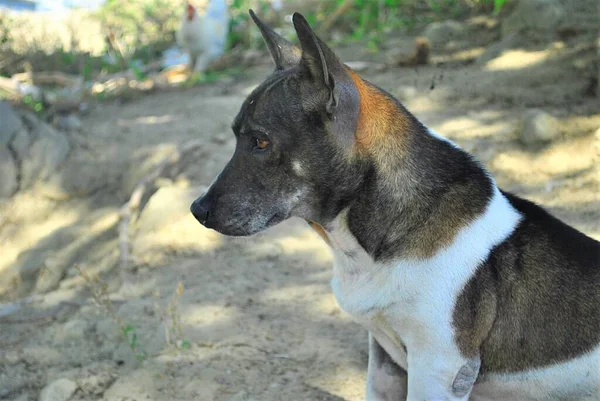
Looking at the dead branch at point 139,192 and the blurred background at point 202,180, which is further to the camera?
the dead branch at point 139,192

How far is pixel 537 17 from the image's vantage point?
736cm

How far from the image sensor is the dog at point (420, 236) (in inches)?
112

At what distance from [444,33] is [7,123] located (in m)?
A: 4.68

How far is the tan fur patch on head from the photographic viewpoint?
9.57 feet

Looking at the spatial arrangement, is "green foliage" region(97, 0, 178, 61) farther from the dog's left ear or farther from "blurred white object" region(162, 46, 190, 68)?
the dog's left ear

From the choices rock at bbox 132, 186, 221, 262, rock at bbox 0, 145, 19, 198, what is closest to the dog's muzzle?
rock at bbox 132, 186, 221, 262

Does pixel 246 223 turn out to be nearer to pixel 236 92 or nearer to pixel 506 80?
pixel 506 80

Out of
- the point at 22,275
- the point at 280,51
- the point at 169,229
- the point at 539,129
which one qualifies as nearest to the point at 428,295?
the point at 280,51

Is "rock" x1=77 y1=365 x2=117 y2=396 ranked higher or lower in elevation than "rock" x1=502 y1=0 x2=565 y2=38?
lower

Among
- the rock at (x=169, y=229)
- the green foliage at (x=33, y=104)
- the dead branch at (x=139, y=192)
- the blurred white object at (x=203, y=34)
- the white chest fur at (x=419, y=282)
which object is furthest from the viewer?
the blurred white object at (x=203, y=34)

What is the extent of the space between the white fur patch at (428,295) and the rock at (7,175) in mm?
5222

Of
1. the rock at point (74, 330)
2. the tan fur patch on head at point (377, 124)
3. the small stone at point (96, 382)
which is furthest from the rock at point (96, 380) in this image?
the tan fur patch on head at point (377, 124)

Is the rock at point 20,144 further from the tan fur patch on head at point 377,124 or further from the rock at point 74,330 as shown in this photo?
the tan fur patch on head at point 377,124

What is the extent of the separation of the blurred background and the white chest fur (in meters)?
0.98
